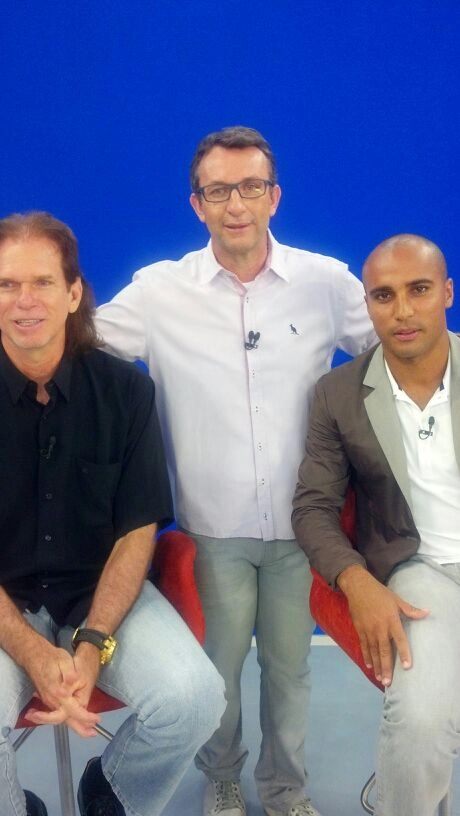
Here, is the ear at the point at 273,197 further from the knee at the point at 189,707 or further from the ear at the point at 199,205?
the knee at the point at 189,707

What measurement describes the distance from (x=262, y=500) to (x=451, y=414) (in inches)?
23.4

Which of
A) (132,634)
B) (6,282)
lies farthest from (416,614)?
(6,282)

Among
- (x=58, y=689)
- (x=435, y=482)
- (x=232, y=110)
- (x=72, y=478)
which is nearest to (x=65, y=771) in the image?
(x=58, y=689)

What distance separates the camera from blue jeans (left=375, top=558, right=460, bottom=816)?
6.28 ft

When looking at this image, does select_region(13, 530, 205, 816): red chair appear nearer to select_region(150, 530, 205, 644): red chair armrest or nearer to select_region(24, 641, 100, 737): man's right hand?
select_region(150, 530, 205, 644): red chair armrest

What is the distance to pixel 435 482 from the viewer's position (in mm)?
2303

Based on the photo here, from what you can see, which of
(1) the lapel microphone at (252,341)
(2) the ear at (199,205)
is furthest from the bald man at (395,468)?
(2) the ear at (199,205)

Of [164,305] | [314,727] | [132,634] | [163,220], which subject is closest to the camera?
[132,634]

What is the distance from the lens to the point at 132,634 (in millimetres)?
2223

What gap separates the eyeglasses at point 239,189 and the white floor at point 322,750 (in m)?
1.81

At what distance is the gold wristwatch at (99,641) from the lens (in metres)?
2.14

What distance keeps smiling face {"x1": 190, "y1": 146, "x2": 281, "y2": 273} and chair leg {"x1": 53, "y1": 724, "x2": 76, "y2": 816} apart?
1.38 metres

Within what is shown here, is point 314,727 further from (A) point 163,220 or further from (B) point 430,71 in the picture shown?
(B) point 430,71

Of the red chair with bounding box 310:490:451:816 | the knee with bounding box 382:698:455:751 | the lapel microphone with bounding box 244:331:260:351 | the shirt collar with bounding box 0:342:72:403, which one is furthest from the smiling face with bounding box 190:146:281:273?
A: the knee with bounding box 382:698:455:751
